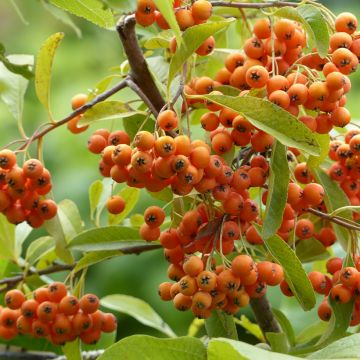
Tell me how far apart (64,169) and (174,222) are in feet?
6.66

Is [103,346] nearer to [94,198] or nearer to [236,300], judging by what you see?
[94,198]

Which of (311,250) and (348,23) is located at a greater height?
(348,23)

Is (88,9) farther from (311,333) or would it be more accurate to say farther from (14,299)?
(311,333)

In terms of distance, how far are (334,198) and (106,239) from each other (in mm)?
331

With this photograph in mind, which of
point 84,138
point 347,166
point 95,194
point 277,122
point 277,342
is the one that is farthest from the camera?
point 84,138

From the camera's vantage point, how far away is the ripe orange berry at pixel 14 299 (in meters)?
1.18

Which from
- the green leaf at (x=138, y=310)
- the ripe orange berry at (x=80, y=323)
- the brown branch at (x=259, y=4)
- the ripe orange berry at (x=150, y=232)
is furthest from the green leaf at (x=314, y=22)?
the green leaf at (x=138, y=310)

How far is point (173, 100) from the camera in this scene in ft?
3.07

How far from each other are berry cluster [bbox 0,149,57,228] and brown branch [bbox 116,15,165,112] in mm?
168

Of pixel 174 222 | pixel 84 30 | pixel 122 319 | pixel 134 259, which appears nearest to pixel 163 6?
pixel 174 222

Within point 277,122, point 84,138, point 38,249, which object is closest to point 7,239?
point 38,249

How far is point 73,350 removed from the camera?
3.91 feet

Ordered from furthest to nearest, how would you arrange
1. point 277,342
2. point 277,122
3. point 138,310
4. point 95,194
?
point 138,310 → point 95,194 → point 277,342 → point 277,122

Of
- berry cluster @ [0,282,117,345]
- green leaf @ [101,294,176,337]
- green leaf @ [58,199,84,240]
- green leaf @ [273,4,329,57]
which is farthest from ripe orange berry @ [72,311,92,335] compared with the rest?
green leaf @ [273,4,329,57]
